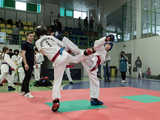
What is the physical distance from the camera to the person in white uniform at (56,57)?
2.85 metres

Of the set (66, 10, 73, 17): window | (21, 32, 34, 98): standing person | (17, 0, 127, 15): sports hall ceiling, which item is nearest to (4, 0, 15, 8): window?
(17, 0, 127, 15): sports hall ceiling

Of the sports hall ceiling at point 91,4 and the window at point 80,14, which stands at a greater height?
the sports hall ceiling at point 91,4

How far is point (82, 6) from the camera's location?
53.1ft

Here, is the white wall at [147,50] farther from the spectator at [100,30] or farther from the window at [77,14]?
the window at [77,14]

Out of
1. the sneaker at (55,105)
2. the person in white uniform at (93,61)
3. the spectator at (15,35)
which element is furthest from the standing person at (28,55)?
the spectator at (15,35)

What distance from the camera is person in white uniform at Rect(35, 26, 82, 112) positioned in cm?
285

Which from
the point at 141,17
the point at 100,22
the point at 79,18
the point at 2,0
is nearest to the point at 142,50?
the point at 141,17

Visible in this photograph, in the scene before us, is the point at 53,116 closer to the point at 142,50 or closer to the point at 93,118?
the point at 93,118

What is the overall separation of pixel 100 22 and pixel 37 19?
6143mm

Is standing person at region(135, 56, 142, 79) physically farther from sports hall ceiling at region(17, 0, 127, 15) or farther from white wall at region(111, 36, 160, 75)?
sports hall ceiling at region(17, 0, 127, 15)

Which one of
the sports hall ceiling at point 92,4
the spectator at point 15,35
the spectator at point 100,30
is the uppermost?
the sports hall ceiling at point 92,4

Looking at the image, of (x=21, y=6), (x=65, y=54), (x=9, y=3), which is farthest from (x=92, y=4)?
(x=65, y=54)

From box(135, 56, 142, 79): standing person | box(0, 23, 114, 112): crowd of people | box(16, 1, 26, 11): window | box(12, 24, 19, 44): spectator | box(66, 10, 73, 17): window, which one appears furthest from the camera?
box(66, 10, 73, 17): window

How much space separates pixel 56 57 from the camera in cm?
288
